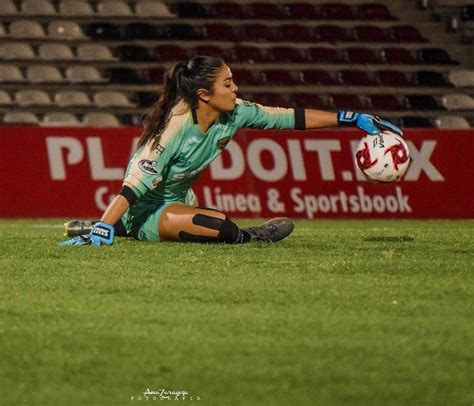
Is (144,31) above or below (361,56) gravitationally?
above

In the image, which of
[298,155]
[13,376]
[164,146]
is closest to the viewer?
[13,376]

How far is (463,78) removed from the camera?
1905cm

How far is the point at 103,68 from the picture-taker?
1917cm

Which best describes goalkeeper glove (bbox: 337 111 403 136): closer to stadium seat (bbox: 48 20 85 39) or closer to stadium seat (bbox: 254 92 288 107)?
stadium seat (bbox: 254 92 288 107)

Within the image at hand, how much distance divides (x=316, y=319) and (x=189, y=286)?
1148mm

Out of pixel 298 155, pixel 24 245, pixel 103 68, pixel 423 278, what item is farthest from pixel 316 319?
pixel 103 68

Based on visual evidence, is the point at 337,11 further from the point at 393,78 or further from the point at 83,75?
the point at 83,75

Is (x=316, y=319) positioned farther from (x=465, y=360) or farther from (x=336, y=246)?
(x=336, y=246)

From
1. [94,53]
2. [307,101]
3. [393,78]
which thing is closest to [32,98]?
[94,53]

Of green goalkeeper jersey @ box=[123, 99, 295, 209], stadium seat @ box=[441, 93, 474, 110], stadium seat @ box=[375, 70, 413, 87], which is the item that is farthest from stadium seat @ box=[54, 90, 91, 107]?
green goalkeeper jersey @ box=[123, 99, 295, 209]

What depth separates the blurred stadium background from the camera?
1852 centimetres

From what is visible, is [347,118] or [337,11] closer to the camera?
[347,118]

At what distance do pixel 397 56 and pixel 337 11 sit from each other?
1.33m

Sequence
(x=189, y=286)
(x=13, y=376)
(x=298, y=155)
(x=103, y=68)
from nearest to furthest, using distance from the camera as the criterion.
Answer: (x=13, y=376) → (x=189, y=286) → (x=298, y=155) → (x=103, y=68)
